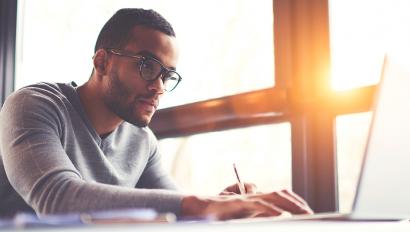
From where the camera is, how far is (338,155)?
1.48 meters

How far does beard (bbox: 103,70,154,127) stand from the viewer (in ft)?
4.88

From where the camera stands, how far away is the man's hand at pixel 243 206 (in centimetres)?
78

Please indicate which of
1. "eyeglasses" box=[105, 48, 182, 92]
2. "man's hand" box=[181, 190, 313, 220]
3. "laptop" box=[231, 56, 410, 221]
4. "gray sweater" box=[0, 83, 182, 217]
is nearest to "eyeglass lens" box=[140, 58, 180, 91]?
"eyeglasses" box=[105, 48, 182, 92]

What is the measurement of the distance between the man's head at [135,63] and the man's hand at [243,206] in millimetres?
654

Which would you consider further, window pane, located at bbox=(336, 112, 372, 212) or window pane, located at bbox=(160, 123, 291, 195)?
window pane, located at bbox=(160, 123, 291, 195)

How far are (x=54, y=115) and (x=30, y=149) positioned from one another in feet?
0.59

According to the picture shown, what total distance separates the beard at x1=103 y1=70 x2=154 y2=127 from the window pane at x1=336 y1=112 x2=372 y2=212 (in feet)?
1.94

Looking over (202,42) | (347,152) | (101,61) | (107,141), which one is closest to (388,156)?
(347,152)

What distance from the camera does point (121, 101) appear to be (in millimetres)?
1493

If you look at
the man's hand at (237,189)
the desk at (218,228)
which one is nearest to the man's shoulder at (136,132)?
the man's hand at (237,189)

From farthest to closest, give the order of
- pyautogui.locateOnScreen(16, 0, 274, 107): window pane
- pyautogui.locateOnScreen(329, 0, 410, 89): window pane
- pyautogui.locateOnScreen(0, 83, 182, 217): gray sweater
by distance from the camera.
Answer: pyautogui.locateOnScreen(16, 0, 274, 107): window pane < pyautogui.locateOnScreen(329, 0, 410, 89): window pane < pyautogui.locateOnScreen(0, 83, 182, 217): gray sweater

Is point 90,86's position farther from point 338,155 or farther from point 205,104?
point 338,155

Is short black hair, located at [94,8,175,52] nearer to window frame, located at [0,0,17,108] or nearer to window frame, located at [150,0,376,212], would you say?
window frame, located at [150,0,376,212]

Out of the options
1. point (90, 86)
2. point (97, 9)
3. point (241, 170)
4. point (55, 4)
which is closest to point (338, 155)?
point (241, 170)
